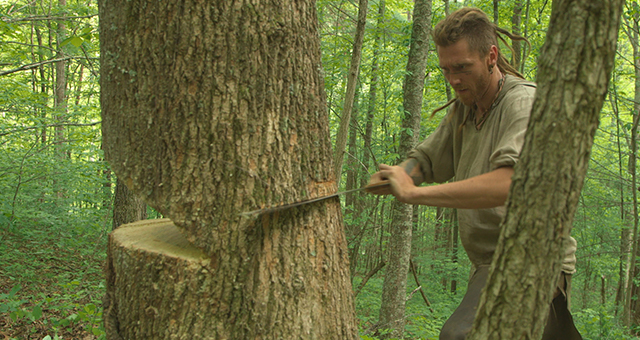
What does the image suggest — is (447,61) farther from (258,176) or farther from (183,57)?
(183,57)

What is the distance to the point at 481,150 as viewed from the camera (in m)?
1.83

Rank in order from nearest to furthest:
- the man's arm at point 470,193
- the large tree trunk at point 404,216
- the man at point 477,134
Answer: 1. the man's arm at point 470,193
2. the man at point 477,134
3. the large tree trunk at point 404,216

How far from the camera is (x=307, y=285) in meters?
1.58

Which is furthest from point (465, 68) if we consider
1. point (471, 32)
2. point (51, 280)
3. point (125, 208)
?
point (51, 280)

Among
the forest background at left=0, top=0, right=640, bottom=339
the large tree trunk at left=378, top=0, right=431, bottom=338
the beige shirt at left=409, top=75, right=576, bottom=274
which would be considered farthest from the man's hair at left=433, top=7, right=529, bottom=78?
the large tree trunk at left=378, top=0, right=431, bottom=338

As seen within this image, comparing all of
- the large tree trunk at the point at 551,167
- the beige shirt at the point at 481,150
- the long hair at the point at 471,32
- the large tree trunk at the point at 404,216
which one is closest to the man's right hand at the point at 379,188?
the beige shirt at the point at 481,150

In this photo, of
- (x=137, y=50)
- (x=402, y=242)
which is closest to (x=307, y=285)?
(x=137, y=50)

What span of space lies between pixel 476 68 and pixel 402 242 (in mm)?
3693

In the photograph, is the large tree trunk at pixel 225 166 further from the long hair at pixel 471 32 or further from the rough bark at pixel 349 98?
the rough bark at pixel 349 98

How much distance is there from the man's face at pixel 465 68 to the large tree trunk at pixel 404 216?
3.26m

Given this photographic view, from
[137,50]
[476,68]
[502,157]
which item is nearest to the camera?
[502,157]

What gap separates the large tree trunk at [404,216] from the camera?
5.20m

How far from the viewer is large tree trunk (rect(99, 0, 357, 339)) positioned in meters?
1.52

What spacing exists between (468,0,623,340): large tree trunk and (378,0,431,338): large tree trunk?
164 inches
